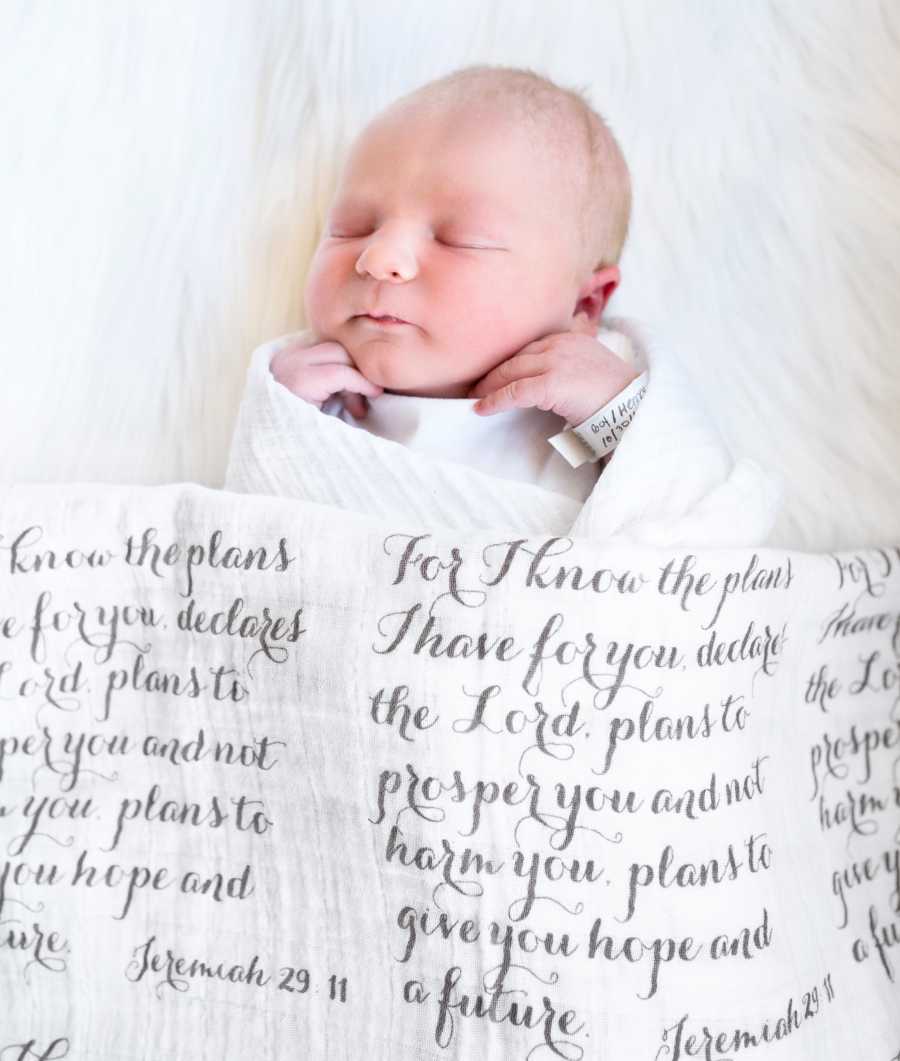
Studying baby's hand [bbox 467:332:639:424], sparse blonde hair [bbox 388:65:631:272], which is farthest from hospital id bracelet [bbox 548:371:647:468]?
sparse blonde hair [bbox 388:65:631:272]

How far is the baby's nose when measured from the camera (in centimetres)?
81

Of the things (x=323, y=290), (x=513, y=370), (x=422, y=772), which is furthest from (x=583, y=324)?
(x=422, y=772)

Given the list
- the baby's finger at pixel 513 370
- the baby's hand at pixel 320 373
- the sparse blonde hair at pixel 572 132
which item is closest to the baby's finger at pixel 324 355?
the baby's hand at pixel 320 373

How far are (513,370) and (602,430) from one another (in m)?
0.09

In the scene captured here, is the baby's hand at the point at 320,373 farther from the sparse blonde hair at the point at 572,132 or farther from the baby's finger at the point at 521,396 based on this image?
the sparse blonde hair at the point at 572,132

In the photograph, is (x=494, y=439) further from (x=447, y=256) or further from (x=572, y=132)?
(x=572, y=132)

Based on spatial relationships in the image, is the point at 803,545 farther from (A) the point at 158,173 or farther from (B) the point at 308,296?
(A) the point at 158,173

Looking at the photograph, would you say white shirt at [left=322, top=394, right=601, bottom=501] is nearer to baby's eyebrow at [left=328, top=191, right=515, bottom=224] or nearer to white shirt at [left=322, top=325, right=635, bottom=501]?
white shirt at [left=322, top=325, right=635, bottom=501]

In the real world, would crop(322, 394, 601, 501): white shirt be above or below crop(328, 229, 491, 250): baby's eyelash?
below

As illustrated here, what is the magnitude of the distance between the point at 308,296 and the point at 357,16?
31 centimetres

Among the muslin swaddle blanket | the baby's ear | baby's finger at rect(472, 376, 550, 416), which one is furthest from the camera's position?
the baby's ear

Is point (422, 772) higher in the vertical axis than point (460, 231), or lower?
lower

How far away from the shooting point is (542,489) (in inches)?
31.1

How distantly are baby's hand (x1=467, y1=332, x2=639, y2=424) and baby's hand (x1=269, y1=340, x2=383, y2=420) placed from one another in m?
0.11
